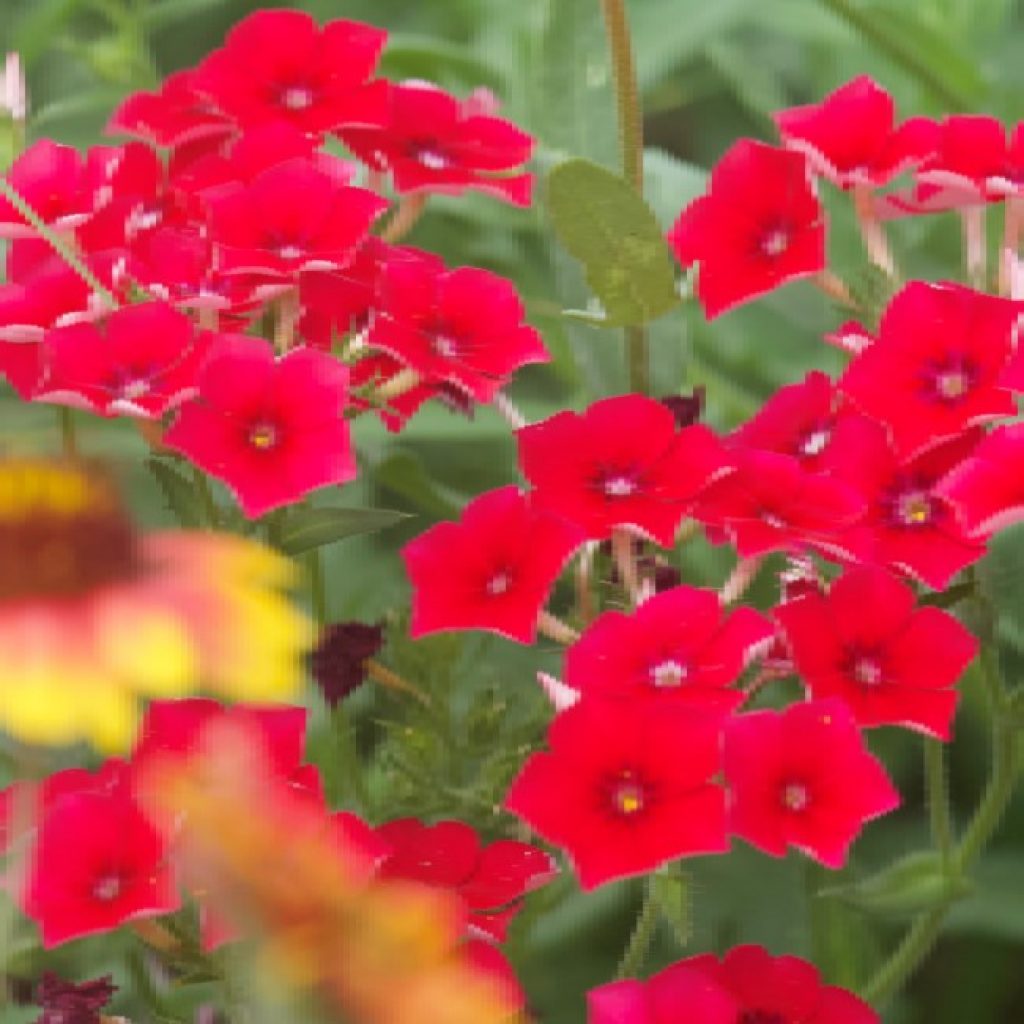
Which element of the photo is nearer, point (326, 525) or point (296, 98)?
point (326, 525)

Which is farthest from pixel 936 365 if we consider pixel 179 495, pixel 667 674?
pixel 179 495

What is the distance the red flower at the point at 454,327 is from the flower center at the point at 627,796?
168 mm

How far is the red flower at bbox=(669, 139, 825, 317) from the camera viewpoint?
2.40 ft

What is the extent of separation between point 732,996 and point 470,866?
0.10 m

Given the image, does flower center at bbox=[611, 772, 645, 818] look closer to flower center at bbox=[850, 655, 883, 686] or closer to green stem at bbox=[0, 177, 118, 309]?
flower center at bbox=[850, 655, 883, 686]

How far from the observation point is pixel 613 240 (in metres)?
0.71

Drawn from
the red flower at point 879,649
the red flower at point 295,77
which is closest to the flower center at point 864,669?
the red flower at point 879,649

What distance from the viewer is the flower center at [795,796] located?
0.57m

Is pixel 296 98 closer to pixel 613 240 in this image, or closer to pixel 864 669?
pixel 613 240

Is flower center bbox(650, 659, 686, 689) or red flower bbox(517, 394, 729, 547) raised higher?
red flower bbox(517, 394, 729, 547)

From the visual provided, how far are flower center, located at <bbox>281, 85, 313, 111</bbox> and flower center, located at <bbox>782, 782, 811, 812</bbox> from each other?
1.22 feet

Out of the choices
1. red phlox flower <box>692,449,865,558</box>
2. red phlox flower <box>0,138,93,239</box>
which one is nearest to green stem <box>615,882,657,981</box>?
red phlox flower <box>692,449,865,558</box>

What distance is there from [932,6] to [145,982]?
879 mm

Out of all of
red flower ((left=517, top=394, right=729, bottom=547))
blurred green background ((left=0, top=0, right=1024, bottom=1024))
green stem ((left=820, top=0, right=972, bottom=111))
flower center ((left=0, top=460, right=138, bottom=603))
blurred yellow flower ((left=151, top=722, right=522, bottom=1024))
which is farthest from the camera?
green stem ((left=820, top=0, right=972, bottom=111))
